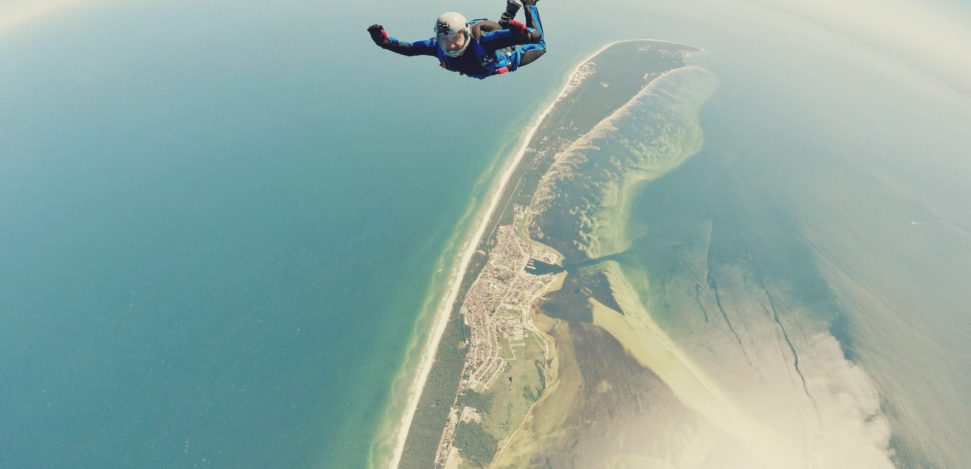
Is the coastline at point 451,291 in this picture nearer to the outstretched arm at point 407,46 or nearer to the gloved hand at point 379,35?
the outstretched arm at point 407,46

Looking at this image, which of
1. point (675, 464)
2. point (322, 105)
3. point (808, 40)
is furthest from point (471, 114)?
point (808, 40)

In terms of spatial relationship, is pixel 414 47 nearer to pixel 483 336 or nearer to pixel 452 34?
pixel 452 34

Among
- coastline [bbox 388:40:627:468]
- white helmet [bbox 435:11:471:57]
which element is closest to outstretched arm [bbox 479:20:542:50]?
white helmet [bbox 435:11:471:57]

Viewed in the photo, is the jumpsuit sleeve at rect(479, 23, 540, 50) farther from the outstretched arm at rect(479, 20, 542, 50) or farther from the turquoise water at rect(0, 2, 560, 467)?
the turquoise water at rect(0, 2, 560, 467)

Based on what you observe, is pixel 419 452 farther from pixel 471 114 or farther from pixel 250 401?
pixel 471 114

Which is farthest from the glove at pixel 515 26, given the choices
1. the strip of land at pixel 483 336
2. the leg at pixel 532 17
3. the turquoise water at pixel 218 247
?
the turquoise water at pixel 218 247

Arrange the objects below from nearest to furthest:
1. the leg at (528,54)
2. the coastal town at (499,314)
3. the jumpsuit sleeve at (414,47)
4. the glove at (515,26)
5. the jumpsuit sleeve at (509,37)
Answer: the glove at (515,26)
the jumpsuit sleeve at (509,37)
the jumpsuit sleeve at (414,47)
the leg at (528,54)
the coastal town at (499,314)

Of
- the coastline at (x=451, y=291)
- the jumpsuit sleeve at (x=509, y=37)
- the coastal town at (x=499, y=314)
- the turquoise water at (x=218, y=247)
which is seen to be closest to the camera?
the jumpsuit sleeve at (x=509, y=37)
